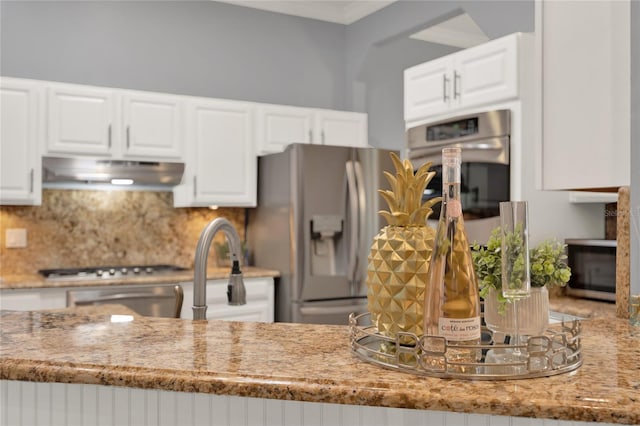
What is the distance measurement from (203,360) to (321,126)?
12.6 ft

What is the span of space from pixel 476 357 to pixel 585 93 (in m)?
1.44

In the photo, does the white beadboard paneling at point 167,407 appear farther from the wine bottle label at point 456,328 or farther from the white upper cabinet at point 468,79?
the white upper cabinet at point 468,79

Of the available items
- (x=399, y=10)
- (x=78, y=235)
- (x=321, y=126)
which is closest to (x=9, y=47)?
(x=78, y=235)

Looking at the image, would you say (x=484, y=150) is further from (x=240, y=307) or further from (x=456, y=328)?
(x=456, y=328)

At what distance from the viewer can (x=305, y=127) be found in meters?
4.71

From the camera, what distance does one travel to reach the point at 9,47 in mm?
4113

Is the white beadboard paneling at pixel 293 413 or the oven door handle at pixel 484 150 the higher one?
the oven door handle at pixel 484 150

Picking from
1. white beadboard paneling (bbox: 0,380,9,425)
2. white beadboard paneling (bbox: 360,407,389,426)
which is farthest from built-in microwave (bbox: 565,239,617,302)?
white beadboard paneling (bbox: 0,380,9,425)

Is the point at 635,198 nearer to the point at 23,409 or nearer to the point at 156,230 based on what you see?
the point at 23,409

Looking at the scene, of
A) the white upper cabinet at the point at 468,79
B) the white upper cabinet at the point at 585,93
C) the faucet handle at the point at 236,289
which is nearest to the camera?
the faucet handle at the point at 236,289

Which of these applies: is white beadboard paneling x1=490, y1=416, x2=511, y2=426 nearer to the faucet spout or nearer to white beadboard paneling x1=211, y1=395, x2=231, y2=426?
white beadboard paneling x1=211, y1=395, x2=231, y2=426

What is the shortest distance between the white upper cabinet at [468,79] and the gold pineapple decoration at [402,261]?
2.19 m

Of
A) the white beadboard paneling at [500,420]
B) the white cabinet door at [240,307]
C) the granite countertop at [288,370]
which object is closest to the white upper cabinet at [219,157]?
the white cabinet door at [240,307]

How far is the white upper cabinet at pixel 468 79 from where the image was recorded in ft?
10.2
